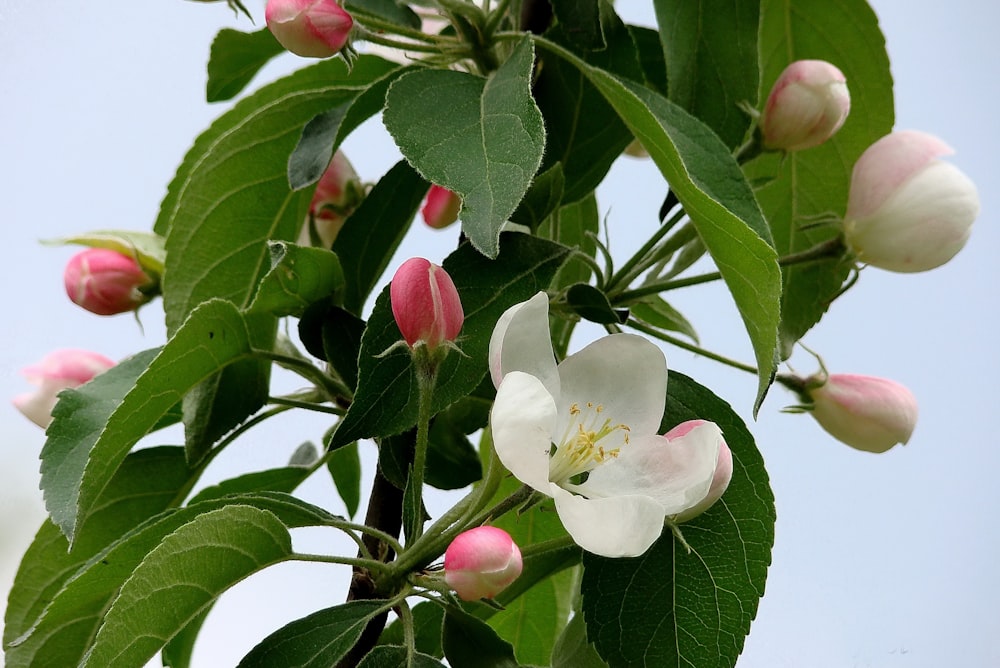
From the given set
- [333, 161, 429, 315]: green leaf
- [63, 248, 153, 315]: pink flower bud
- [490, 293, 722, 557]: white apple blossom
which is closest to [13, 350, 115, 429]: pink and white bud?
[63, 248, 153, 315]: pink flower bud

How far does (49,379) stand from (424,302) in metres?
0.23

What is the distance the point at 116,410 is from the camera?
1.22 feet

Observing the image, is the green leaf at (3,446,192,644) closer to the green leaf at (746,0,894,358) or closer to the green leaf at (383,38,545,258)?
the green leaf at (383,38,545,258)

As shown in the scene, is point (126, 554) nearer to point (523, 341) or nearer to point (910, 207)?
point (523, 341)

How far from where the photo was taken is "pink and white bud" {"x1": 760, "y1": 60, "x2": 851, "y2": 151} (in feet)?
1.46

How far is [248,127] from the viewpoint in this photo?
466 mm

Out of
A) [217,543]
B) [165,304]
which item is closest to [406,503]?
[217,543]

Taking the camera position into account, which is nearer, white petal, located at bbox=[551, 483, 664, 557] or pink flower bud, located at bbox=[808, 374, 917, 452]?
white petal, located at bbox=[551, 483, 664, 557]

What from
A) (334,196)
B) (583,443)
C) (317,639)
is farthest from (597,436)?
(334,196)

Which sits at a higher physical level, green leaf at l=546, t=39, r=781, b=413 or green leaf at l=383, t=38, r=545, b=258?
green leaf at l=383, t=38, r=545, b=258

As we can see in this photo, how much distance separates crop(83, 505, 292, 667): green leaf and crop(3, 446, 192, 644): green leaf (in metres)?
0.13

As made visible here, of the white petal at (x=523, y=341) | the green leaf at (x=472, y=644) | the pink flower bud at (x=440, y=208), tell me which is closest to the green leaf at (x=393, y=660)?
the green leaf at (x=472, y=644)

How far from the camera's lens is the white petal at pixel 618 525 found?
30 centimetres

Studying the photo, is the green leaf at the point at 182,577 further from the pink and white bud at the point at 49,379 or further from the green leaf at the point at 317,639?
the pink and white bud at the point at 49,379
